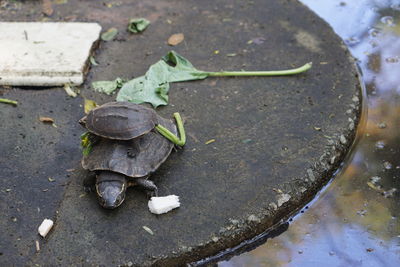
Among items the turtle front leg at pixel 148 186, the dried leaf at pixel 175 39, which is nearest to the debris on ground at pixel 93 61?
the dried leaf at pixel 175 39

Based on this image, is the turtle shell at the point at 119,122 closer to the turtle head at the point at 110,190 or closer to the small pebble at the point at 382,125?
the turtle head at the point at 110,190

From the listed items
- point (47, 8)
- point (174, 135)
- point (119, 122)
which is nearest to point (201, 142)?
point (174, 135)

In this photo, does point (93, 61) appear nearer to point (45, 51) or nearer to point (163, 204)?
point (45, 51)

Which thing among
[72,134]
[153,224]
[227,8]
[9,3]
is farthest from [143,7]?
[153,224]

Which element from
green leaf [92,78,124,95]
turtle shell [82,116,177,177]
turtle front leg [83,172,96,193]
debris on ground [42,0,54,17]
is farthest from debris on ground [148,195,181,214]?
debris on ground [42,0,54,17]

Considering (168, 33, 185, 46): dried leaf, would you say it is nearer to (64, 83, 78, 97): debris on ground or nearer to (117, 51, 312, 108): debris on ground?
(117, 51, 312, 108): debris on ground

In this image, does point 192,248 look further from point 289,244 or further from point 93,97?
point 93,97
